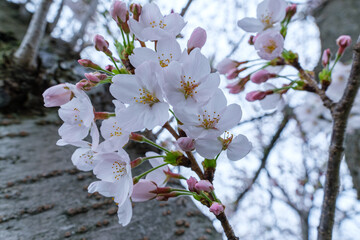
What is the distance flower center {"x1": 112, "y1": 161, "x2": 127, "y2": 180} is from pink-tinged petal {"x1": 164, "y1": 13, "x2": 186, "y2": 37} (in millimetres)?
318

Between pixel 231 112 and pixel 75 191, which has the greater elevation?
pixel 231 112

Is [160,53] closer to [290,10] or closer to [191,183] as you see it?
[191,183]

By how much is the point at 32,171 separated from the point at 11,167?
7cm

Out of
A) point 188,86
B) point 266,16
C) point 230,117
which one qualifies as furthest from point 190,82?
point 266,16

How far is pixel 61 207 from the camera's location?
804mm

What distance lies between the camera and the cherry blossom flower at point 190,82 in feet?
1.58

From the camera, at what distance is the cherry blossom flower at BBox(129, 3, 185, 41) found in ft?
1.84

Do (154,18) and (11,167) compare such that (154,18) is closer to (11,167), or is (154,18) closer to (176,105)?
(176,105)

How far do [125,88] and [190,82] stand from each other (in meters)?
0.14

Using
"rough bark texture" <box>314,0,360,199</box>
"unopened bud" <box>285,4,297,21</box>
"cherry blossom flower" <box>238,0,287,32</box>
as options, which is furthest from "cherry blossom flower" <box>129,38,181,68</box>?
"rough bark texture" <box>314,0,360,199</box>

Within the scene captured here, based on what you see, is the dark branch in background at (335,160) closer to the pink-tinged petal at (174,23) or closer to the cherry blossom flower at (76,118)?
the pink-tinged petal at (174,23)

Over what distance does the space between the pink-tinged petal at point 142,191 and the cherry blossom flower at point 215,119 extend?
0.17 metres

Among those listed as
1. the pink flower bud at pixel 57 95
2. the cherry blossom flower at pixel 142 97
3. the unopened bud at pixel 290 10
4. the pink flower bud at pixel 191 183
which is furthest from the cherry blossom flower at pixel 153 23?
the unopened bud at pixel 290 10

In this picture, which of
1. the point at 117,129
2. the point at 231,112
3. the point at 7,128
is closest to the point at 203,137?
the point at 231,112
